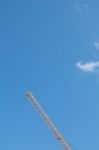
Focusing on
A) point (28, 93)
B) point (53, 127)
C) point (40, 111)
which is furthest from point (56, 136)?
point (28, 93)

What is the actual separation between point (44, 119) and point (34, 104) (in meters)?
8.00

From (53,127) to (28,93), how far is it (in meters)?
17.7

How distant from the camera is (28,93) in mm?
97938

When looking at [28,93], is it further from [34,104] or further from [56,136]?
[56,136]

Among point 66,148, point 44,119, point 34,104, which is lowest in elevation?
point 66,148

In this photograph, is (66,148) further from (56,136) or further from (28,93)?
(28,93)

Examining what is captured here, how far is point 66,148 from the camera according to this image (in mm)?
92375

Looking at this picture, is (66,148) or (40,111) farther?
(40,111)

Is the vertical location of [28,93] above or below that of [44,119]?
above

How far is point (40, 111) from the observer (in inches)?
3878

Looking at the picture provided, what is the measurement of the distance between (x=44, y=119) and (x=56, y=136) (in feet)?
28.3

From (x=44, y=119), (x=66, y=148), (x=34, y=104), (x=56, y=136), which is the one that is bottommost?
(x=66, y=148)

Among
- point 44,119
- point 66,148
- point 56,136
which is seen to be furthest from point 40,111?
point 66,148

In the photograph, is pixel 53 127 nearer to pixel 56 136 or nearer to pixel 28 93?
pixel 56 136
